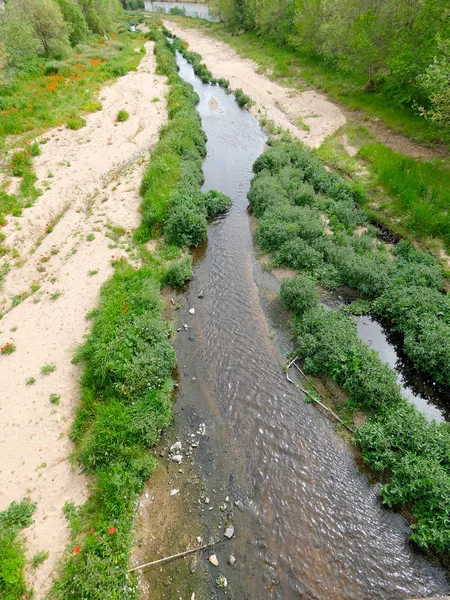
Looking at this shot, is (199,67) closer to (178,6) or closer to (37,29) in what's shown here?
(37,29)

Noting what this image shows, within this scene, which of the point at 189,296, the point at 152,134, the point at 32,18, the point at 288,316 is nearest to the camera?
the point at 288,316

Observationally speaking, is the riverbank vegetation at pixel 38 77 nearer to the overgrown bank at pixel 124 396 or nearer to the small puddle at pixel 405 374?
the overgrown bank at pixel 124 396

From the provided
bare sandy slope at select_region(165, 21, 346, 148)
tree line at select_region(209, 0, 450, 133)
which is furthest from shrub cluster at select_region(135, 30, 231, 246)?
tree line at select_region(209, 0, 450, 133)

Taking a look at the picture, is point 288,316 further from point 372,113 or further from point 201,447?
point 372,113

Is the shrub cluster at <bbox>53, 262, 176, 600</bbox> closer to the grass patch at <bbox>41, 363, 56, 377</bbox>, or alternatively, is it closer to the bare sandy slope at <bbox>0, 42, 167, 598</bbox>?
the bare sandy slope at <bbox>0, 42, 167, 598</bbox>

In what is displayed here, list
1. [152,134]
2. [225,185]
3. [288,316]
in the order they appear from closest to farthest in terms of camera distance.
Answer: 1. [288,316]
2. [225,185]
3. [152,134]

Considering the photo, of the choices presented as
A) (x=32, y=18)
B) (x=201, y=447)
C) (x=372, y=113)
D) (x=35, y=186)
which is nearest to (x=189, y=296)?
(x=201, y=447)

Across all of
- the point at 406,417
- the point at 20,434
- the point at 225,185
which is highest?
the point at 225,185

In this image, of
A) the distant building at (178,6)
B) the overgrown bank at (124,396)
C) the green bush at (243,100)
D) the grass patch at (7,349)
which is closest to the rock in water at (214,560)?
the overgrown bank at (124,396)
